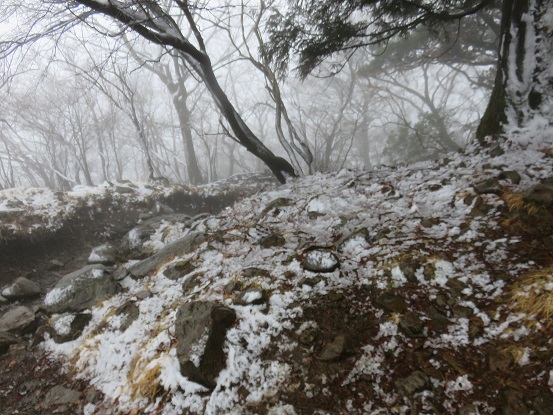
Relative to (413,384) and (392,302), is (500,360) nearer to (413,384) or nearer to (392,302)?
(413,384)

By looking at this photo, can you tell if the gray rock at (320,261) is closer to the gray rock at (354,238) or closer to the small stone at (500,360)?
the gray rock at (354,238)

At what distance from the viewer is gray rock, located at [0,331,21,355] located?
10.7ft

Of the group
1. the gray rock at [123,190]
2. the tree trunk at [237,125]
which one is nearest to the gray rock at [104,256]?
the tree trunk at [237,125]

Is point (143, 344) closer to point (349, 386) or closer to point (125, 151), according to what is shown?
point (349, 386)

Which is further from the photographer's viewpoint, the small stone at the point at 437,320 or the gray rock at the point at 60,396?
the gray rock at the point at 60,396

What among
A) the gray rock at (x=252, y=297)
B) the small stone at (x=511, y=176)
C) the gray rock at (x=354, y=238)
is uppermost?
the small stone at (x=511, y=176)

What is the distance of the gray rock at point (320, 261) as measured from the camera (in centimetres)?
276

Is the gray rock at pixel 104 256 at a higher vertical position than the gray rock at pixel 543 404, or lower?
higher

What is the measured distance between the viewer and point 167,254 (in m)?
4.24

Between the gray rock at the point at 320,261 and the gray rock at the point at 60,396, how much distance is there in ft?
7.74

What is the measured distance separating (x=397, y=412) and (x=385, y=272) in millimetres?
1155

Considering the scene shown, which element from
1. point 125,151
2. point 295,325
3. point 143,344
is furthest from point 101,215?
point 125,151

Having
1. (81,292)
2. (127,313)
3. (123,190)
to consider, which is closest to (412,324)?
(127,313)

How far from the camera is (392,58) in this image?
10930 mm
